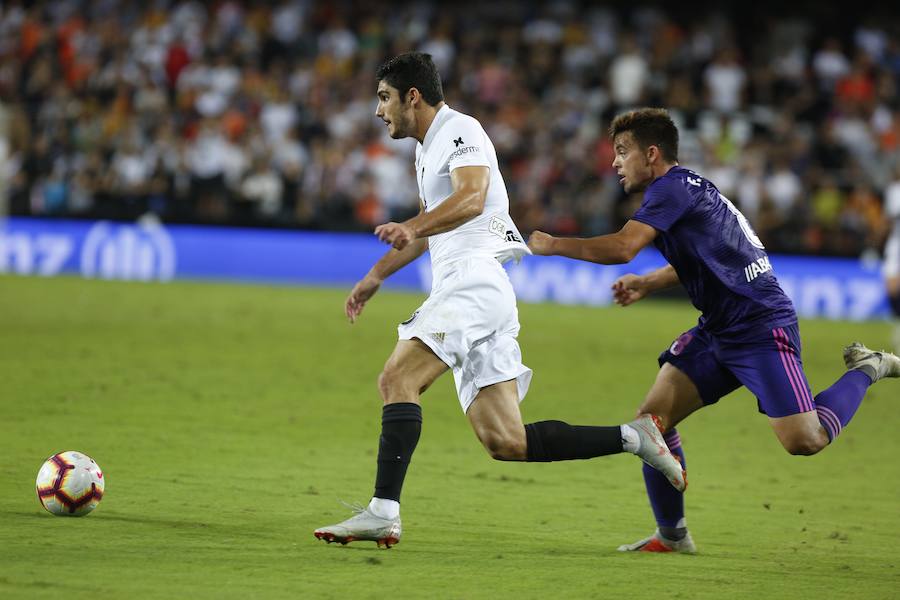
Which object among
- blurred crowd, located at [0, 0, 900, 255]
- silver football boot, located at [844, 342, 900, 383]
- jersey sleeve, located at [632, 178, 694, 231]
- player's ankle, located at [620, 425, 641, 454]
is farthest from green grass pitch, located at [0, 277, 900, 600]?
blurred crowd, located at [0, 0, 900, 255]

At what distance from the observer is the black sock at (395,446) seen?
5.85 metres

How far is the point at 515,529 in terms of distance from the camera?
6668 millimetres

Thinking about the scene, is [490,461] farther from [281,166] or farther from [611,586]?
[281,166]

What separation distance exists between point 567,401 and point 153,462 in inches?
176

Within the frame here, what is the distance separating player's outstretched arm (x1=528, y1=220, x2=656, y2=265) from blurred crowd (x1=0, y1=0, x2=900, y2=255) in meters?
15.4

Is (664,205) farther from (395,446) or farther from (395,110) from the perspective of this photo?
(395,446)

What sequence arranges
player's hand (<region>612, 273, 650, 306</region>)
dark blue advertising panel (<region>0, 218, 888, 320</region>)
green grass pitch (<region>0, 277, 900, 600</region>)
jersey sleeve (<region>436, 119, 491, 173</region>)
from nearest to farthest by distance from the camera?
green grass pitch (<region>0, 277, 900, 600</region>), jersey sleeve (<region>436, 119, 491, 173</region>), player's hand (<region>612, 273, 650, 306</region>), dark blue advertising panel (<region>0, 218, 888, 320</region>)

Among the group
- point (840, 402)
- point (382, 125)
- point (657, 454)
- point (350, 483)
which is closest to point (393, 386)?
point (657, 454)

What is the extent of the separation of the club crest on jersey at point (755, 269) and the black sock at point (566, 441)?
105 cm

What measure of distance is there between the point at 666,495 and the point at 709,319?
926 millimetres

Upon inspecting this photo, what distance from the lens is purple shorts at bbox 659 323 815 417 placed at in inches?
247

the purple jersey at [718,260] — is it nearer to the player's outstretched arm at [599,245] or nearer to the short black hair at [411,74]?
the player's outstretched arm at [599,245]

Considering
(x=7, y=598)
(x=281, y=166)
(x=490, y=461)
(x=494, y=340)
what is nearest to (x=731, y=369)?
(x=494, y=340)

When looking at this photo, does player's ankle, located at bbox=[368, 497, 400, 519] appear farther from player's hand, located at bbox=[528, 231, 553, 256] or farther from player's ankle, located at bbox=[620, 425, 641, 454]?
player's hand, located at bbox=[528, 231, 553, 256]
